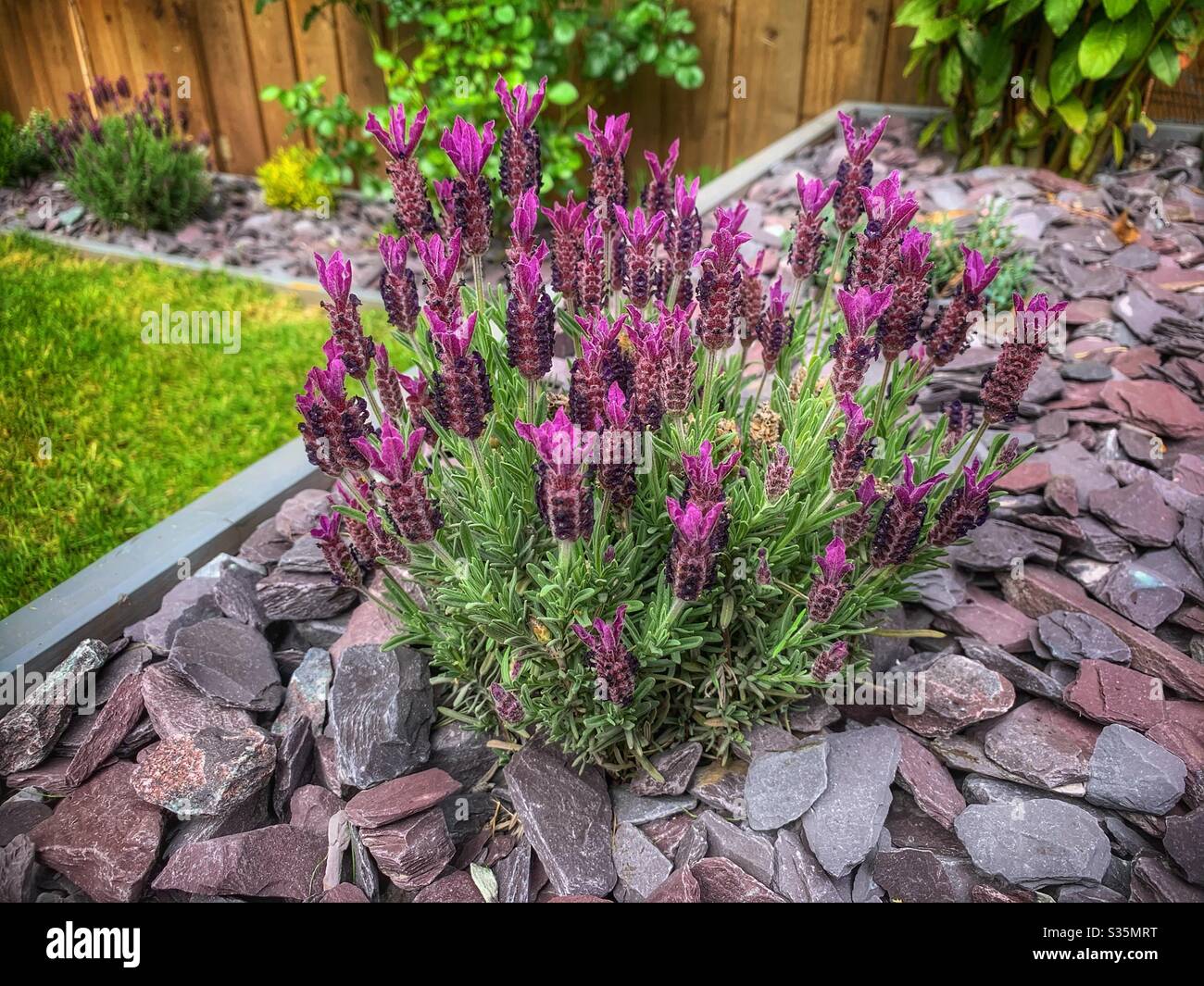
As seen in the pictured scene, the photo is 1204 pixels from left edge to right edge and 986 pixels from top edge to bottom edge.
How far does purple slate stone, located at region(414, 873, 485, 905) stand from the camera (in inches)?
72.4

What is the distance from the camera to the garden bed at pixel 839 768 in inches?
71.2

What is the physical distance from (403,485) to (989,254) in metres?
3.08

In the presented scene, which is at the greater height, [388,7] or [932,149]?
[388,7]

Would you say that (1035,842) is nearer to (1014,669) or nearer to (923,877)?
(923,877)

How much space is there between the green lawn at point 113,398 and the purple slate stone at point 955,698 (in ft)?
8.32

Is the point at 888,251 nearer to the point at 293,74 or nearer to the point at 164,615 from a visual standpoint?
the point at 164,615

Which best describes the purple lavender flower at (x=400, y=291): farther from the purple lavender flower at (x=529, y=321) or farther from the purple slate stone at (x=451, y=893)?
the purple slate stone at (x=451, y=893)

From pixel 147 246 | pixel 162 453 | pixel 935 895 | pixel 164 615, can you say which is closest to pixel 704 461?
pixel 935 895

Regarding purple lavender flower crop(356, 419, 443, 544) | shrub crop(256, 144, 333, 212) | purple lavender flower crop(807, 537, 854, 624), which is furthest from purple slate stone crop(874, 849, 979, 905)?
shrub crop(256, 144, 333, 212)

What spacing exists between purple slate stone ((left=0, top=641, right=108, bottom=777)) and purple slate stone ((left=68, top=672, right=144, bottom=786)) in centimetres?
8

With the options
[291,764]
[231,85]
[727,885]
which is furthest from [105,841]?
[231,85]

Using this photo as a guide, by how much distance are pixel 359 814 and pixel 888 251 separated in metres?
1.55

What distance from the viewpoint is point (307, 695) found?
223 cm
